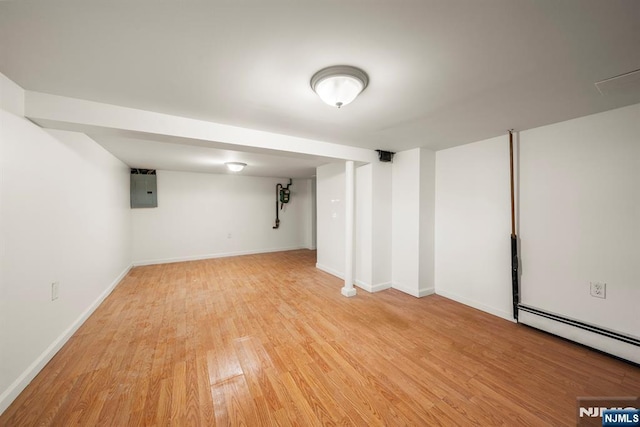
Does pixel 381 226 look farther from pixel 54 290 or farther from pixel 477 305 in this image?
pixel 54 290

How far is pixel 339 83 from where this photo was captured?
148 centimetres

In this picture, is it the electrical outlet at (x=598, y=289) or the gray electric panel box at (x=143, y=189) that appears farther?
the gray electric panel box at (x=143, y=189)

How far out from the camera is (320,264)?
16.2 feet

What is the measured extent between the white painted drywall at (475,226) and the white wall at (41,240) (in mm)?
4388

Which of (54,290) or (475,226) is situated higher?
(475,226)

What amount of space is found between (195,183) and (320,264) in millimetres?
3767

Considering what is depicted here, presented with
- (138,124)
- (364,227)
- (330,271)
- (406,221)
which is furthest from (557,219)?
(138,124)

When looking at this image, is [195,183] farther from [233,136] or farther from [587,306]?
[587,306]

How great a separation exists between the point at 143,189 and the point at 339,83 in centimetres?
546

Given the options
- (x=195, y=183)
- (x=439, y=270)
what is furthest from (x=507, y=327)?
(x=195, y=183)

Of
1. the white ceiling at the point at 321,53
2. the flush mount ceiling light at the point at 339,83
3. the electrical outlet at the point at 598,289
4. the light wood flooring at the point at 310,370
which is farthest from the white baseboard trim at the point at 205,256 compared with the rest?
the electrical outlet at the point at 598,289

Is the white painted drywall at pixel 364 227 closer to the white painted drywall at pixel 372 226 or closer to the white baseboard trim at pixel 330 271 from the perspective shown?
the white painted drywall at pixel 372 226

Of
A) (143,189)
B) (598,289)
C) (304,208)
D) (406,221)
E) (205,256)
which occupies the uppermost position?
(143,189)

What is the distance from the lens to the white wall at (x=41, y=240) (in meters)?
1.52
